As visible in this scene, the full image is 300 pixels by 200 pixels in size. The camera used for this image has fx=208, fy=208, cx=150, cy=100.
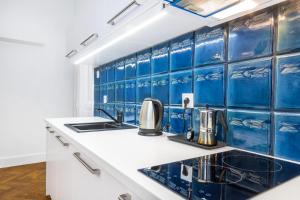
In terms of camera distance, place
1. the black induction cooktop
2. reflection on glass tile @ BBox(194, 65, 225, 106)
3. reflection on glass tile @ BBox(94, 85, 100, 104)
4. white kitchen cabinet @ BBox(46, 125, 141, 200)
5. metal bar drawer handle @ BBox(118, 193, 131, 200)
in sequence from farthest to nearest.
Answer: reflection on glass tile @ BBox(94, 85, 100, 104) → reflection on glass tile @ BBox(194, 65, 225, 106) → white kitchen cabinet @ BBox(46, 125, 141, 200) → metal bar drawer handle @ BBox(118, 193, 131, 200) → the black induction cooktop

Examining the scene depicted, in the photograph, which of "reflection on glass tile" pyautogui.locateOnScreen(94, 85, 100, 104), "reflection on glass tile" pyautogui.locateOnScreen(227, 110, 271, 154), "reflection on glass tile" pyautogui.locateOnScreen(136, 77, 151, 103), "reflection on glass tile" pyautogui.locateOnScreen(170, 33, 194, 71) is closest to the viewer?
"reflection on glass tile" pyautogui.locateOnScreen(227, 110, 271, 154)

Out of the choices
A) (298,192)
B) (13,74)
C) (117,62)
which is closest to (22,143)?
(13,74)

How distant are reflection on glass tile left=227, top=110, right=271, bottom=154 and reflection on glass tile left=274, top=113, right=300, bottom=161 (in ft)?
0.12

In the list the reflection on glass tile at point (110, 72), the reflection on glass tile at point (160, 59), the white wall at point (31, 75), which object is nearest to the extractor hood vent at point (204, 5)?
the reflection on glass tile at point (160, 59)

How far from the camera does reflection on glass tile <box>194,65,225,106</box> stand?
41.0 inches

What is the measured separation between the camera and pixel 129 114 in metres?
1.85

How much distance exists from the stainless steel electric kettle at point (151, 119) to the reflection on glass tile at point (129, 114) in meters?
0.50

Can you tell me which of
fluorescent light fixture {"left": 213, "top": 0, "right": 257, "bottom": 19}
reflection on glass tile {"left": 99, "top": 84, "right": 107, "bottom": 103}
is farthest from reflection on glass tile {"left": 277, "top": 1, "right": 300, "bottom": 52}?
reflection on glass tile {"left": 99, "top": 84, "right": 107, "bottom": 103}

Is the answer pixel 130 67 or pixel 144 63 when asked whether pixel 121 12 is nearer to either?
pixel 144 63

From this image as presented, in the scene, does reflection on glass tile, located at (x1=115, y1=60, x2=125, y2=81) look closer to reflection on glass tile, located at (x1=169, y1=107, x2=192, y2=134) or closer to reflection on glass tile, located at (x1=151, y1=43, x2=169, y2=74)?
reflection on glass tile, located at (x1=151, y1=43, x2=169, y2=74)

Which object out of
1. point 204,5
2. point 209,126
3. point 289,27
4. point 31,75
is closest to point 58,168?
point 209,126

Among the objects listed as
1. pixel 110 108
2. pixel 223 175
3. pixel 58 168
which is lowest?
pixel 58 168

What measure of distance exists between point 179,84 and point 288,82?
23.8 inches

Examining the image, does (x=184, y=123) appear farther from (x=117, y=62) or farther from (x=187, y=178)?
(x=117, y=62)
